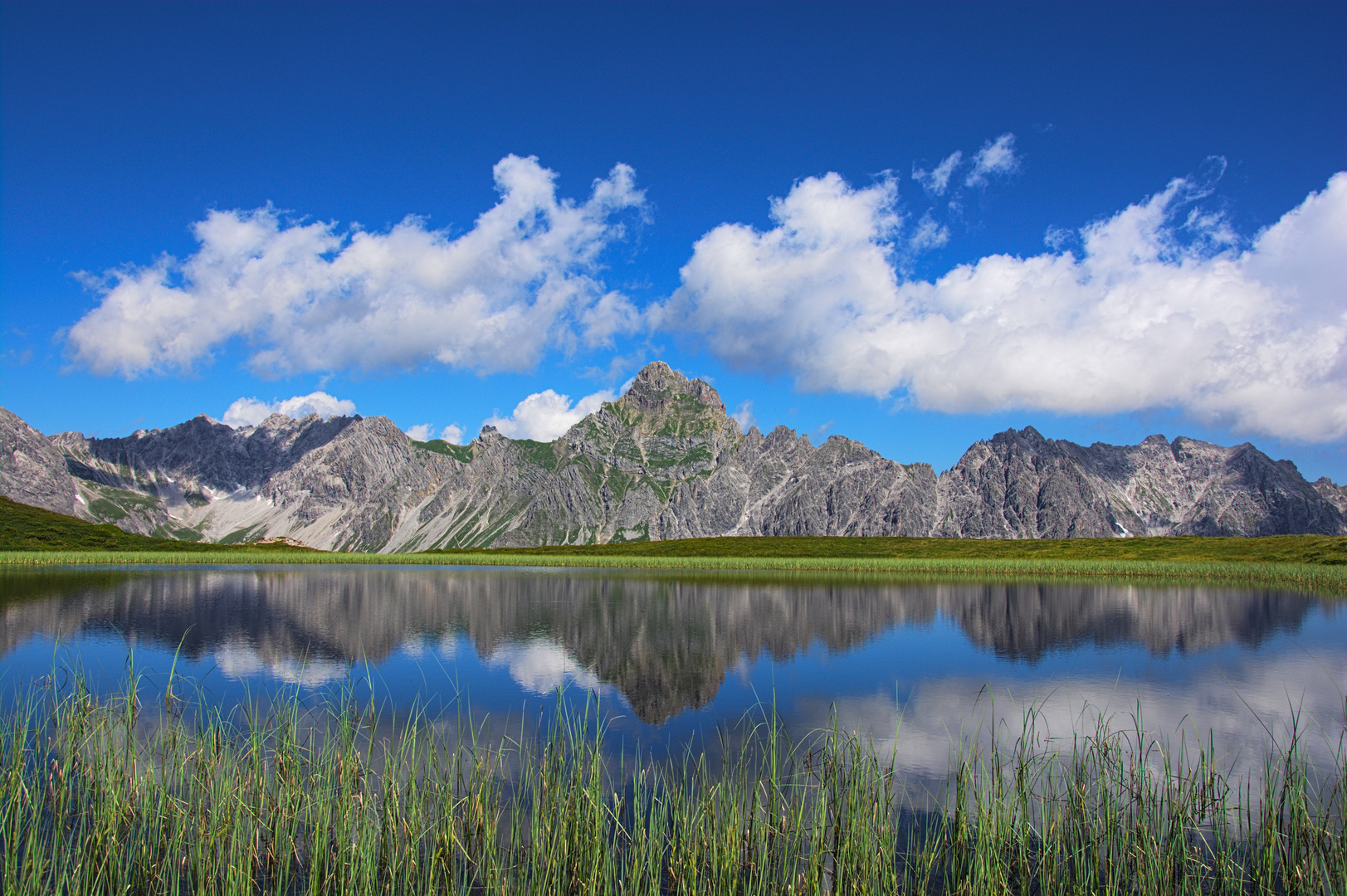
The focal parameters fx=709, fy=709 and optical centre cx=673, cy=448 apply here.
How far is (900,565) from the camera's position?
353ft

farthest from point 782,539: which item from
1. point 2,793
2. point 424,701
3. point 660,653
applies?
point 2,793

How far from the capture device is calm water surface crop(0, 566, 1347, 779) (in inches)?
844

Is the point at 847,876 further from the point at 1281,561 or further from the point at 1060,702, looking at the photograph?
the point at 1281,561

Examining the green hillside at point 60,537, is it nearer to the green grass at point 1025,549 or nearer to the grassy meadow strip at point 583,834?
the green grass at point 1025,549

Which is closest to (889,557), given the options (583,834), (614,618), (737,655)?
(614,618)

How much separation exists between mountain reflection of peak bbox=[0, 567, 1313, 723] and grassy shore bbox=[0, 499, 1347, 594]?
21.6m

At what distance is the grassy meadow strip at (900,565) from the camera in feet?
269

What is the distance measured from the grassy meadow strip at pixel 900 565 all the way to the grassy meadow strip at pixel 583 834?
250 ft

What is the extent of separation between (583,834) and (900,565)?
10380 cm

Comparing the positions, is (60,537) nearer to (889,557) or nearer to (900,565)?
(900,565)

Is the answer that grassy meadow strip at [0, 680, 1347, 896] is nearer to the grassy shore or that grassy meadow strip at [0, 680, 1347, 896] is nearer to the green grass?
the grassy shore

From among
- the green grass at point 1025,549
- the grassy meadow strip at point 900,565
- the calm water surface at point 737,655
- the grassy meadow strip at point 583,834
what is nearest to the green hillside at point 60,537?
the grassy meadow strip at point 900,565

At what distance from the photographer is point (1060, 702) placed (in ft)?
77.7

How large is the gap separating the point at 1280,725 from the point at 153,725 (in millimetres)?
30793
